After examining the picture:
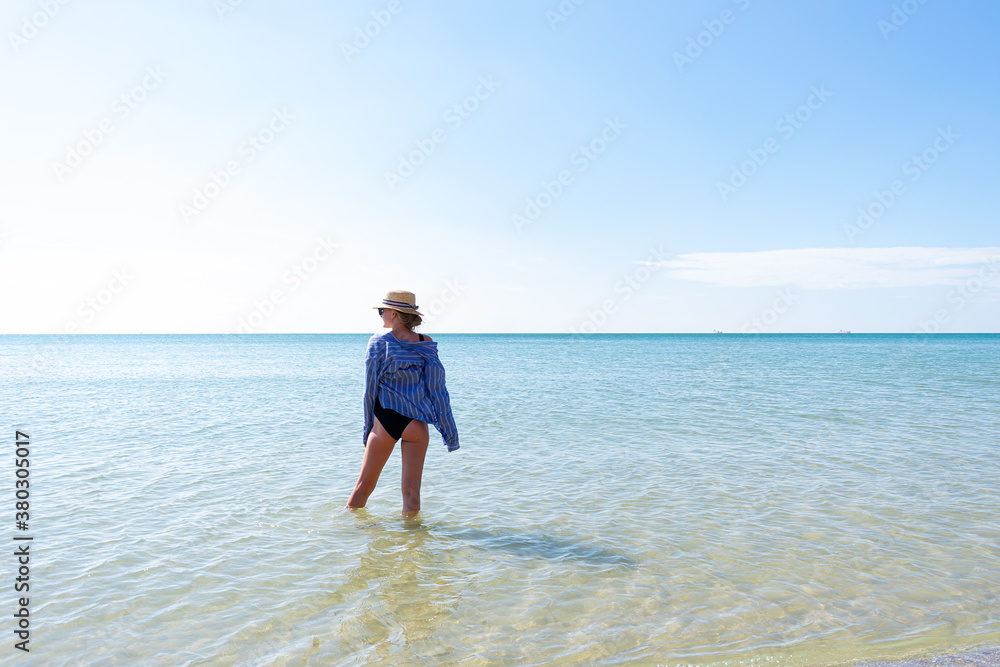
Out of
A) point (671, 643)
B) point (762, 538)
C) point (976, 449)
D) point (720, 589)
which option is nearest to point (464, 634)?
point (671, 643)

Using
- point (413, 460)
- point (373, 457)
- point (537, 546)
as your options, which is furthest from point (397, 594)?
point (373, 457)

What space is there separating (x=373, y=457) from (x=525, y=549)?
161 centimetres

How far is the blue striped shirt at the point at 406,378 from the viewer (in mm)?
5441

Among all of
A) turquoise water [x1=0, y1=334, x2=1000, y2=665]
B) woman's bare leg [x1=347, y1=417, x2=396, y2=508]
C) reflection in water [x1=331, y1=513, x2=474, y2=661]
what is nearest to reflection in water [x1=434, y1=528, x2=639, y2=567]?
turquoise water [x1=0, y1=334, x2=1000, y2=665]

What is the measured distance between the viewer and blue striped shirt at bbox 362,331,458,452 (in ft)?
17.9

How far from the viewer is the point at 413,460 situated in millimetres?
5539

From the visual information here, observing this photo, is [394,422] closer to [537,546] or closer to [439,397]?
[439,397]

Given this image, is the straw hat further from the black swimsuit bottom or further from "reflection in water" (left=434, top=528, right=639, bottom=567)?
"reflection in water" (left=434, top=528, right=639, bottom=567)

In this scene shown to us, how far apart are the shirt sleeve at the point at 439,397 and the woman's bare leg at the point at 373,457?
18.6 inches

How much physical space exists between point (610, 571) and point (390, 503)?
267cm

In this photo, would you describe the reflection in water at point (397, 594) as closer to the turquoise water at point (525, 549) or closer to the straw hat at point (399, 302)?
the turquoise water at point (525, 549)

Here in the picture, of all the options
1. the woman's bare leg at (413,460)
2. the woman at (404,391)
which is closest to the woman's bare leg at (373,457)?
the woman at (404,391)

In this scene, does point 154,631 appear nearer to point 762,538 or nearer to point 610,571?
point 610,571

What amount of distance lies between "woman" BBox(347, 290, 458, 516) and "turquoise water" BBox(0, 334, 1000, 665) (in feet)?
2.27
